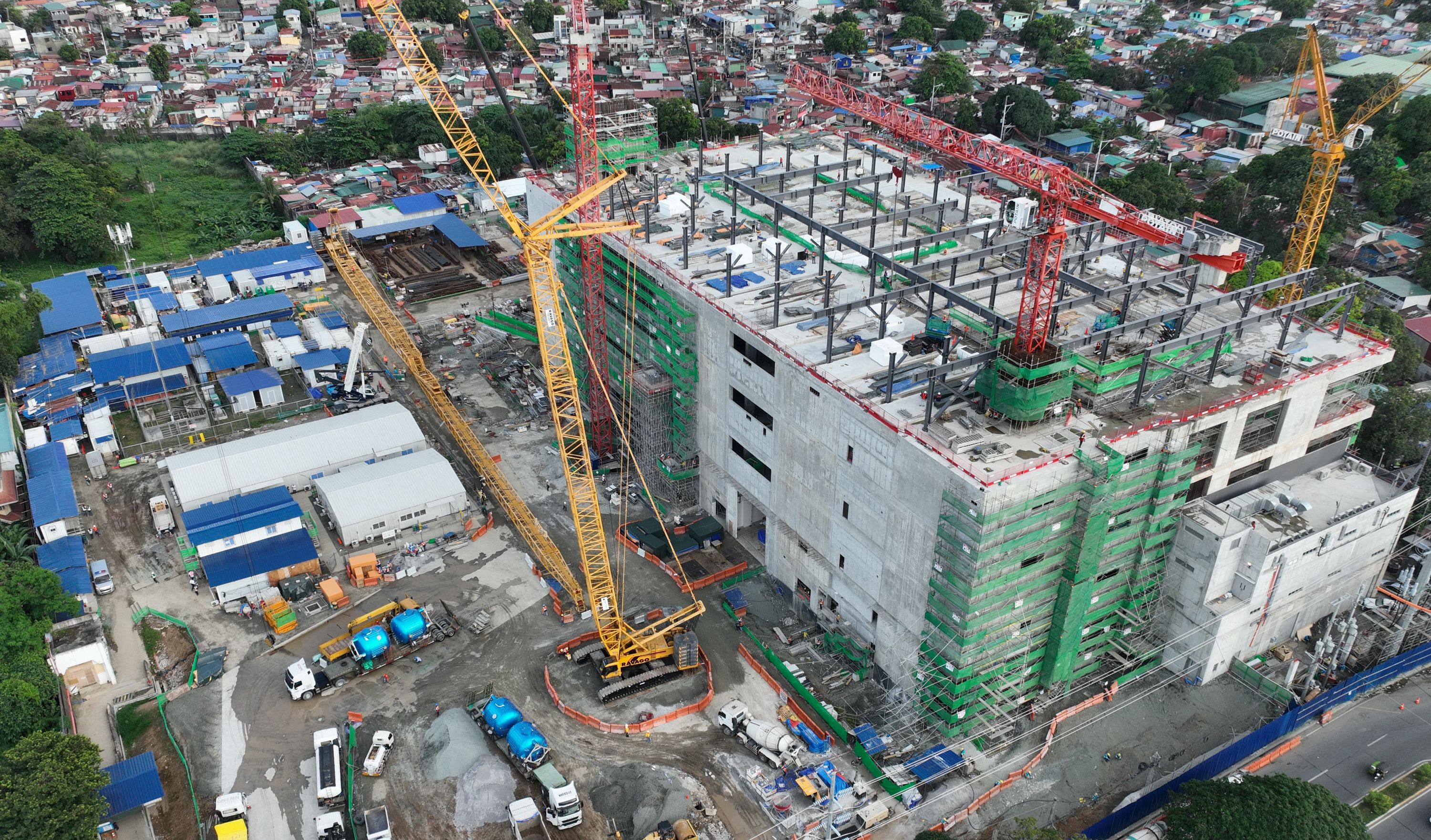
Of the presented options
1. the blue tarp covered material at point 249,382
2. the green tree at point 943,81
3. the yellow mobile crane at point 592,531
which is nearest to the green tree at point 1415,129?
the green tree at point 943,81

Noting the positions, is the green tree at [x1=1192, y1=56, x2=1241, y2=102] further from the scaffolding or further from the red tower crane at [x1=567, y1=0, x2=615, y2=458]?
the red tower crane at [x1=567, y1=0, x2=615, y2=458]

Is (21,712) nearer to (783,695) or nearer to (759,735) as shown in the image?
(759,735)

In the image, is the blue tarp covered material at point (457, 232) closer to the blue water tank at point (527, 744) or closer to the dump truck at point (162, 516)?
the dump truck at point (162, 516)

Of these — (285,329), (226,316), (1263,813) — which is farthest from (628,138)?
(1263,813)

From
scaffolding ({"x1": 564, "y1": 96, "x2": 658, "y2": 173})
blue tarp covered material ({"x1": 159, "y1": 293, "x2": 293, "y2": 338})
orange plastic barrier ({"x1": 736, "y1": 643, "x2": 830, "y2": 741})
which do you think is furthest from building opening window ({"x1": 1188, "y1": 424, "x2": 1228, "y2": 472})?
blue tarp covered material ({"x1": 159, "y1": 293, "x2": 293, "y2": 338})

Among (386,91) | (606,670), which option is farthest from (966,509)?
(386,91)

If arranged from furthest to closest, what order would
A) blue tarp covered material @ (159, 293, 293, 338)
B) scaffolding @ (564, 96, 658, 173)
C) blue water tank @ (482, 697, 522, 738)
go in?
1. blue tarp covered material @ (159, 293, 293, 338)
2. scaffolding @ (564, 96, 658, 173)
3. blue water tank @ (482, 697, 522, 738)
